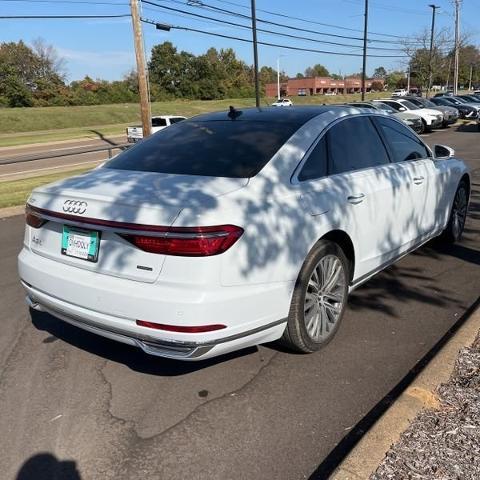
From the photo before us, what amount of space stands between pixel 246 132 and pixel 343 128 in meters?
0.75

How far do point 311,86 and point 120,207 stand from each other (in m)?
119

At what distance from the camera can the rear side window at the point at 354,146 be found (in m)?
3.96

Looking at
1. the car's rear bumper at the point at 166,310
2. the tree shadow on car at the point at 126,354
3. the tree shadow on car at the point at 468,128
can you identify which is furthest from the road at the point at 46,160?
the tree shadow on car at the point at 468,128

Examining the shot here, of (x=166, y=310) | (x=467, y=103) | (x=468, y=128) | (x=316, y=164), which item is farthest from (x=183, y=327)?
(x=467, y=103)

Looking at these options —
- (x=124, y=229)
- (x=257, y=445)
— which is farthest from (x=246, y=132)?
(x=257, y=445)

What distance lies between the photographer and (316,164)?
3.74 m

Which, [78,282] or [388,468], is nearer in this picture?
[388,468]

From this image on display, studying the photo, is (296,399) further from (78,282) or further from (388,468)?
(78,282)

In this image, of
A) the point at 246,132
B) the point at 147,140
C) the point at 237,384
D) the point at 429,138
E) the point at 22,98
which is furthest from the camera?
the point at 22,98

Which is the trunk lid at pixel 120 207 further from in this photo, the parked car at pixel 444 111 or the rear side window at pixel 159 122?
the parked car at pixel 444 111

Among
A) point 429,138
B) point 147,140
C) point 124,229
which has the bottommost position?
point 429,138

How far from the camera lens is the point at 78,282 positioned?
3.20 meters

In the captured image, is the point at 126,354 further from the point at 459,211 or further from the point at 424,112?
the point at 424,112

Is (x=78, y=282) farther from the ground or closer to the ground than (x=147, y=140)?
closer to the ground
